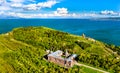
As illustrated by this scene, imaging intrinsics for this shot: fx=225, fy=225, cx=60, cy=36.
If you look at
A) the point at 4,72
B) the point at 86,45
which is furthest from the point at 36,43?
the point at 4,72

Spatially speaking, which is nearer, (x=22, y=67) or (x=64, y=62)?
(x=22, y=67)

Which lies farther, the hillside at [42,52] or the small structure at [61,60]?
the small structure at [61,60]

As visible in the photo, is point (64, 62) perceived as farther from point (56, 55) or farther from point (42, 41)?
point (42, 41)

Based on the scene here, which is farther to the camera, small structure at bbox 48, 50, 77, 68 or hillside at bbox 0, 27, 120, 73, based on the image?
small structure at bbox 48, 50, 77, 68

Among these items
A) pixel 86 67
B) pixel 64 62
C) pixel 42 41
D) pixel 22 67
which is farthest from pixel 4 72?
pixel 42 41

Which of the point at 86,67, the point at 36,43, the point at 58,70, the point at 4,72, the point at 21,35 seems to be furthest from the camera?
the point at 21,35

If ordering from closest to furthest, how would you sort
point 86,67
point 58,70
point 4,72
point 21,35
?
point 4,72 < point 58,70 < point 86,67 < point 21,35

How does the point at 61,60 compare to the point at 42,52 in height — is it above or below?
below

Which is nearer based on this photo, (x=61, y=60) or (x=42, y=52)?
(x=61, y=60)
